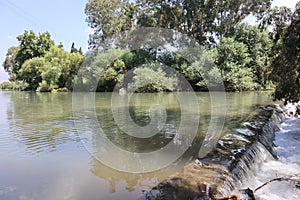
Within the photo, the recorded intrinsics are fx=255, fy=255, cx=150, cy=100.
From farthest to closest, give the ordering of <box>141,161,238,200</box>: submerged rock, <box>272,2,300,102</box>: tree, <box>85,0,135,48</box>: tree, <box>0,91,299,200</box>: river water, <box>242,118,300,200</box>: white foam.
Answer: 1. <box>85,0,135,48</box>: tree
2. <box>272,2,300,102</box>: tree
3. <box>242,118,300,200</box>: white foam
4. <box>0,91,299,200</box>: river water
5. <box>141,161,238,200</box>: submerged rock

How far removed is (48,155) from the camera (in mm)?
5723

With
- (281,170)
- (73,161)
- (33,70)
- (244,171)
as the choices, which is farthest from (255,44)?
(33,70)

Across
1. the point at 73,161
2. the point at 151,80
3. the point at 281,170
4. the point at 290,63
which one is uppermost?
the point at 151,80

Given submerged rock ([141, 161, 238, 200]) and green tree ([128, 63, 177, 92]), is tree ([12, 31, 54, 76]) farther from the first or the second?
submerged rock ([141, 161, 238, 200])

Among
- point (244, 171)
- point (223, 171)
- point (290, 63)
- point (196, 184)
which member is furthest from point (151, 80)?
point (196, 184)

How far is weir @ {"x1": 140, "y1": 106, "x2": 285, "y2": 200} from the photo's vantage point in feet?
11.4

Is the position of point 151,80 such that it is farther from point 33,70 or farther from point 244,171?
point 244,171

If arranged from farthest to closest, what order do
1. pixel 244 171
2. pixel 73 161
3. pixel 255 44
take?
pixel 255 44 → pixel 73 161 → pixel 244 171

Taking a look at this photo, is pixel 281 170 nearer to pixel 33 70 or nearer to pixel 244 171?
pixel 244 171

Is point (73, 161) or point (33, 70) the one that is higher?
point (33, 70)

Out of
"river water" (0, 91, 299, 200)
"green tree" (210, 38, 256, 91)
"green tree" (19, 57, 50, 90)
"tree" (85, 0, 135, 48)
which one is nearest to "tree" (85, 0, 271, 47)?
"tree" (85, 0, 135, 48)

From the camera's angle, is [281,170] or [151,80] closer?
[281,170]

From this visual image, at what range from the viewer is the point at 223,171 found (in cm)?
421

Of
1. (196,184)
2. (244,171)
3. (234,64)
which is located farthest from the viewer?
(234,64)
